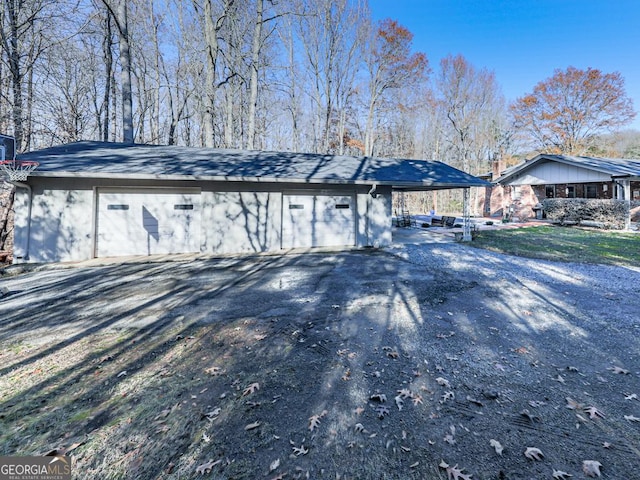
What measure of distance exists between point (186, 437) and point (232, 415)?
335mm

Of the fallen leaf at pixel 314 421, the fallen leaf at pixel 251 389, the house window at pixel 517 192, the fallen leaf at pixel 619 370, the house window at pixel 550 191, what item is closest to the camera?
the fallen leaf at pixel 314 421

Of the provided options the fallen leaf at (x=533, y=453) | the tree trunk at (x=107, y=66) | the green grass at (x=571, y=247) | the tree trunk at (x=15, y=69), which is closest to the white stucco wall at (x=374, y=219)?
the green grass at (x=571, y=247)

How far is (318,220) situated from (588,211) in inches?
571

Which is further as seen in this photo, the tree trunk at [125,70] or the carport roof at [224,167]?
the tree trunk at [125,70]

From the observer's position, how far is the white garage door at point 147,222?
332 inches

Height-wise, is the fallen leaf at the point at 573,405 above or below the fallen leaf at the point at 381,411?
above

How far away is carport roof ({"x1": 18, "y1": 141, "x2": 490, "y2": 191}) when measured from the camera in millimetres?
7750

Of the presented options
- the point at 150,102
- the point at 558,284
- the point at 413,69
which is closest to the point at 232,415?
the point at 558,284

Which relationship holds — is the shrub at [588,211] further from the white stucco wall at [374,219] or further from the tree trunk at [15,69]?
the tree trunk at [15,69]

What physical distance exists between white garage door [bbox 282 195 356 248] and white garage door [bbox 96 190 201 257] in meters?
2.78

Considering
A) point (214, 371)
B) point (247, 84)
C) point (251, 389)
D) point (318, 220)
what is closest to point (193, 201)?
point (318, 220)

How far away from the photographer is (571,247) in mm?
9484

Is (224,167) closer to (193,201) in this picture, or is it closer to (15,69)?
(193,201)

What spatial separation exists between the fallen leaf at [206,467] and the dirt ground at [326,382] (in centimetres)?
1
